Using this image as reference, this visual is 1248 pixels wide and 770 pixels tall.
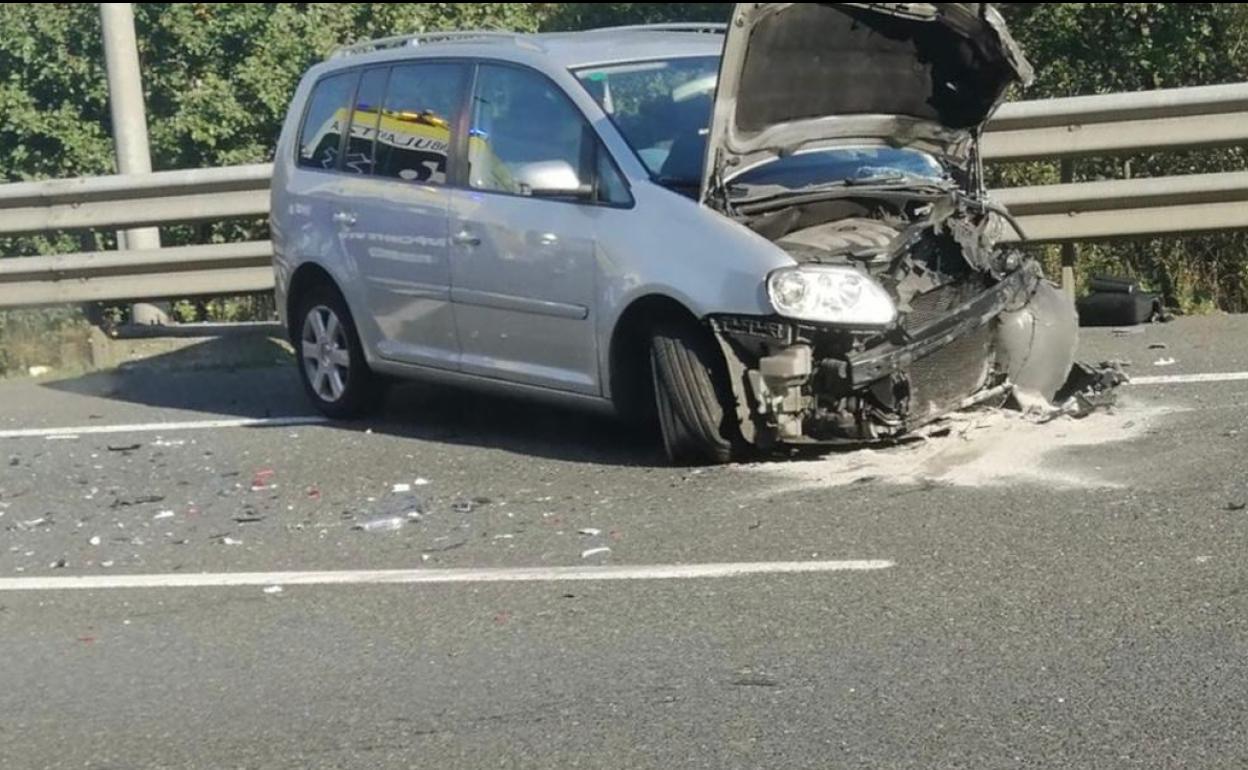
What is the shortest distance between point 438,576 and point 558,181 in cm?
203

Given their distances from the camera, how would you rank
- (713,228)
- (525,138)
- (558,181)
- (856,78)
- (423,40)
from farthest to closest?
1. (423,40)
2. (525,138)
3. (856,78)
4. (558,181)
5. (713,228)

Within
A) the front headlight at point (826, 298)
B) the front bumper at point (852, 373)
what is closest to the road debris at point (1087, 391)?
the front bumper at point (852, 373)

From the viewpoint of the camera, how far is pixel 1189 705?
4.99 meters

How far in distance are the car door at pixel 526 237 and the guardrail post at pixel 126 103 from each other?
3961mm

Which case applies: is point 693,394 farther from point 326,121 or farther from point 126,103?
point 126,103

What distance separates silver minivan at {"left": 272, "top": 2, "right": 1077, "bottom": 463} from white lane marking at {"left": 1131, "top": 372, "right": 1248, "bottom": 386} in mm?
806

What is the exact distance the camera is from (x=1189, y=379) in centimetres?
889

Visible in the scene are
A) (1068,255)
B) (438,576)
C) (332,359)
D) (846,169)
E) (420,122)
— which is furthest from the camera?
(1068,255)

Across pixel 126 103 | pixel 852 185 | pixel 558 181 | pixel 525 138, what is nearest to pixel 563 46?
pixel 525 138

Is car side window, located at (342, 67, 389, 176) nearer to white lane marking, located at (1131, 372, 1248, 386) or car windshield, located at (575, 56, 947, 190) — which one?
car windshield, located at (575, 56, 947, 190)

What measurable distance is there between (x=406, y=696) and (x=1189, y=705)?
2067 millimetres

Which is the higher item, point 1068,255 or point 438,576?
point 1068,255

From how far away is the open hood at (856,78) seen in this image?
7.66 meters

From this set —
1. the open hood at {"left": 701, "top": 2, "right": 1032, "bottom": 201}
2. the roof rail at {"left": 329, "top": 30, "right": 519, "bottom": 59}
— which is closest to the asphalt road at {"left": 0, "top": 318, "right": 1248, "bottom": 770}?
the open hood at {"left": 701, "top": 2, "right": 1032, "bottom": 201}
